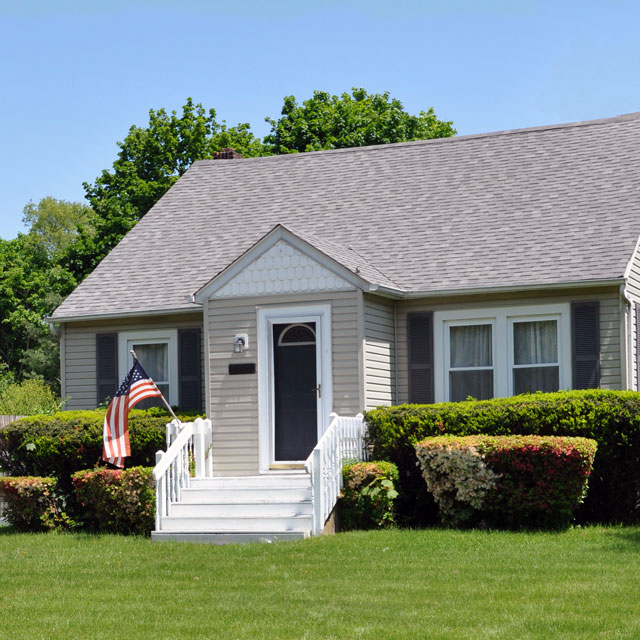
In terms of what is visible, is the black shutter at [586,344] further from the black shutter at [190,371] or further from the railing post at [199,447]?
the black shutter at [190,371]

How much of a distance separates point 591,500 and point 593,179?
5935 millimetres

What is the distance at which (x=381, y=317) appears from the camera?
51.0ft

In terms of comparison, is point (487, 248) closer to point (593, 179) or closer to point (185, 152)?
point (593, 179)

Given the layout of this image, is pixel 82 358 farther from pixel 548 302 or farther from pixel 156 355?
pixel 548 302

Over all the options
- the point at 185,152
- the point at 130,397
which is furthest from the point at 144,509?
the point at 185,152

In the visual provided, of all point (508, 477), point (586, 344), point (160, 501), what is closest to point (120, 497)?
point (160, 501)

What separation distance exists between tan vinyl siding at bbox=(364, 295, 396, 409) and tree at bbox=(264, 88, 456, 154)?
1719 cm

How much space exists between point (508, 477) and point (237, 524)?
3.46 meters

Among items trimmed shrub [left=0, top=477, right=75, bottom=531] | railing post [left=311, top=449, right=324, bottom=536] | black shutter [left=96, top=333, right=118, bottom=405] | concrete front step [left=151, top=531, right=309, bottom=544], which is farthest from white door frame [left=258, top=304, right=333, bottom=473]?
black shutter [left=96, top=333, right=118, bottom=405]

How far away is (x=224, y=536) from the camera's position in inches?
514

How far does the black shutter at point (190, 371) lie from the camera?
16984mm

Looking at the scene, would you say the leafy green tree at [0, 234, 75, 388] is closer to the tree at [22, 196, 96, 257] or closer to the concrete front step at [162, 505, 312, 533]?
the tree at [22, 196, 96, 257]

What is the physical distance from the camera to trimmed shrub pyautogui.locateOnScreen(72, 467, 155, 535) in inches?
551

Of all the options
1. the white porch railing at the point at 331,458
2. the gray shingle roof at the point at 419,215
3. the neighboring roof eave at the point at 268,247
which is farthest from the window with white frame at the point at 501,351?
the white porch railing at the point at 331,458
